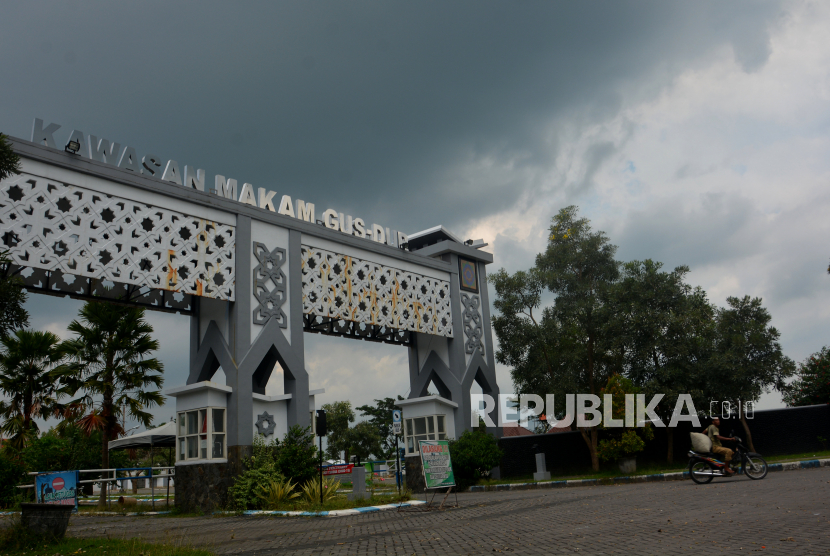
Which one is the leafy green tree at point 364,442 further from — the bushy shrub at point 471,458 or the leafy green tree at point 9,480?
the leafy green tree at point 9,480

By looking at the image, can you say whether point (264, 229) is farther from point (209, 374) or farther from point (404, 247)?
point (404, 247)

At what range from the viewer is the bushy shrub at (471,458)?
24.1 metres

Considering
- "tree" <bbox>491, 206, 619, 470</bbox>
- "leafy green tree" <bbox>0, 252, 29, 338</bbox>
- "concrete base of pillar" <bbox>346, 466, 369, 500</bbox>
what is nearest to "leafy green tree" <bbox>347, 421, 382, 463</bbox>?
"tree" <bbox>491, 206, 619, 470</bbox>

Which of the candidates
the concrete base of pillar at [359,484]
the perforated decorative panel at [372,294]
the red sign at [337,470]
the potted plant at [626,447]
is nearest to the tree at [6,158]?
the concrete base of pillar at [359,484]

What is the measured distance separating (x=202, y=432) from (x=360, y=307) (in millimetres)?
8139

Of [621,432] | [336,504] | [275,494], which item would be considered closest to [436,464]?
[336,504]

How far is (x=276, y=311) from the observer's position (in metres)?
21.1

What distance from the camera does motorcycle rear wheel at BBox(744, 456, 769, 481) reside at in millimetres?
15383

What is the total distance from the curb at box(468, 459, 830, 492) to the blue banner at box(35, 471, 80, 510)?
45.2 feet

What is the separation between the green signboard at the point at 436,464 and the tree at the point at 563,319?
13.6 m

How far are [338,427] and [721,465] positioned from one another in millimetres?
51385

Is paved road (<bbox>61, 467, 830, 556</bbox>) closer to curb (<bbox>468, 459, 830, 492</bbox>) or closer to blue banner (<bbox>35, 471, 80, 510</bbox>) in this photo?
blue banner (<bbox>35, 471, 80, 510</bbox>)

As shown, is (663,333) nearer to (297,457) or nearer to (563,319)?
(563,319)

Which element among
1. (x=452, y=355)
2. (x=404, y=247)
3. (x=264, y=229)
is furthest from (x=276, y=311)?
(x=452, y=355)
